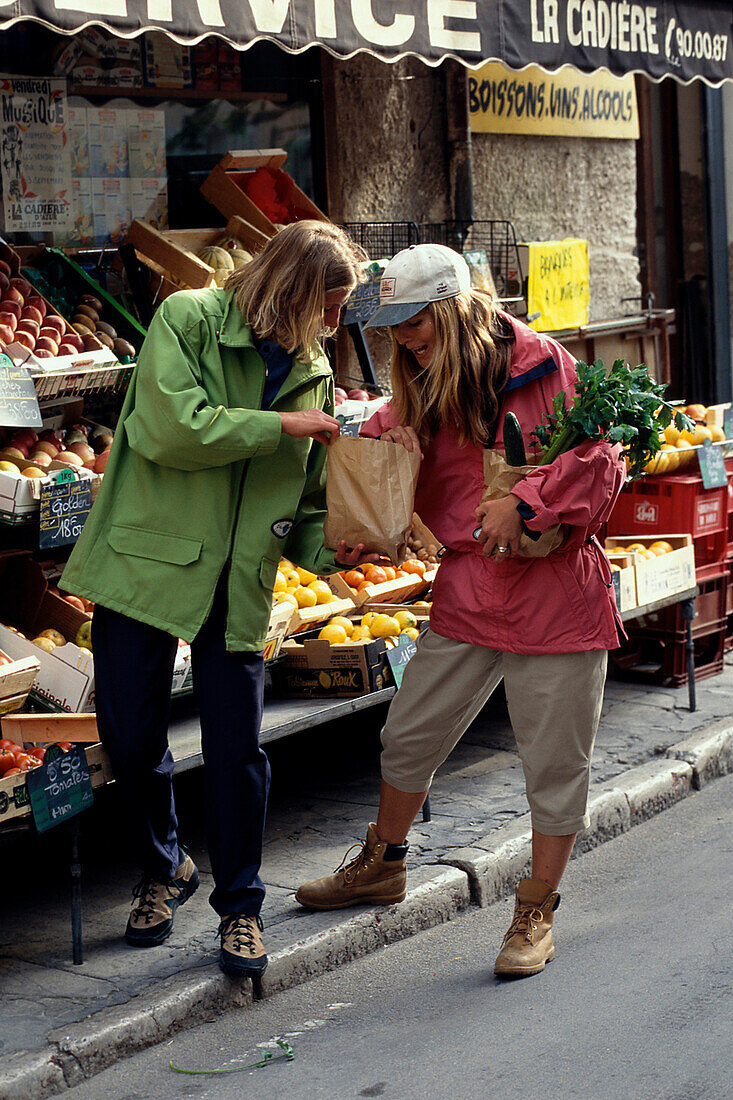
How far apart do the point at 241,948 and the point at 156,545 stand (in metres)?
1.12

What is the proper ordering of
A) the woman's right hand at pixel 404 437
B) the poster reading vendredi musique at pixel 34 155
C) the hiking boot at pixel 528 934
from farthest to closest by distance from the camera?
the poster reading vendredi musique at pixel 34 155, the hiking boot at pixel 528 934, the woman's right hand at pixel 404 437

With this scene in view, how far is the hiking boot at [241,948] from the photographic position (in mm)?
3711

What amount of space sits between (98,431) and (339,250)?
1904 mm

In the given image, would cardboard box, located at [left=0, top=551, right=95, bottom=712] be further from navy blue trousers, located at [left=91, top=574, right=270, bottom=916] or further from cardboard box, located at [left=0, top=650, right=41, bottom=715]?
navy blue trousers, located at [left=91, top=574, right=270, bottom=916]

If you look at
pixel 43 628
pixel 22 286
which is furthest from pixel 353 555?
pixel 22 286

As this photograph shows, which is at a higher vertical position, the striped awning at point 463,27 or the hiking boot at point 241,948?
the striped awning at point 463,27

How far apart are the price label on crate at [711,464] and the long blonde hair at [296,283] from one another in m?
3.49

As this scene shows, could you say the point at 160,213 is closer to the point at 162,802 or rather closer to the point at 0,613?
the point at 0,613

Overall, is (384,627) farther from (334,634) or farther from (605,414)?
(605,414)

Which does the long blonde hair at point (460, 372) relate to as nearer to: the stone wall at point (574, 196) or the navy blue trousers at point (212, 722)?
the navy blue trousers at point (212, 722)

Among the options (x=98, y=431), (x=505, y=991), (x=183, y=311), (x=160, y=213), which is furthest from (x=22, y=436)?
(x=505, y=991)

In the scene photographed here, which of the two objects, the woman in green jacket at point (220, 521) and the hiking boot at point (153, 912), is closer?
the woman in green jacket at point (220, 521)

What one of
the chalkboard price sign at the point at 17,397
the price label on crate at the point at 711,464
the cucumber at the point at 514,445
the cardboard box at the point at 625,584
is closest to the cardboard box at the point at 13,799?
the chalkboard price sign at the point at 17,397

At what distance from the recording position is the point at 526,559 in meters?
3.70
